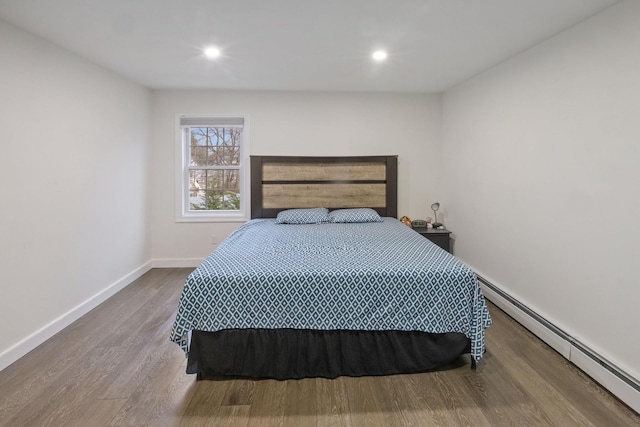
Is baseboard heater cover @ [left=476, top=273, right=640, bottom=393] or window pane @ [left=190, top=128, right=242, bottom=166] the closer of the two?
baseboard heater cover @ [left=476, top=273, right=640, bottom=393]

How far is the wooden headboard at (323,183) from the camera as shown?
4.14 m

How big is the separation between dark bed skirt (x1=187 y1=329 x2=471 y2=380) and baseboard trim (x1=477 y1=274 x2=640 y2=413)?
78cm

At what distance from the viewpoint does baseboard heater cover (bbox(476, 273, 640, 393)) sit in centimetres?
181

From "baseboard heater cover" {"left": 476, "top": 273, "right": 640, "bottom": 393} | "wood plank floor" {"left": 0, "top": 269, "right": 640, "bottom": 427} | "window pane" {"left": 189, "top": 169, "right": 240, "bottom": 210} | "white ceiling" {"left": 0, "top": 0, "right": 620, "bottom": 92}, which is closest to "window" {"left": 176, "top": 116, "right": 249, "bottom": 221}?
"window pane" {"left": 189, "top": 169, "right": 240, "bottom": 210}

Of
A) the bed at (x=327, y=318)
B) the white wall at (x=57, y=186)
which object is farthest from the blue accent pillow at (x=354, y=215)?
the white wall at (x=57, y=186)

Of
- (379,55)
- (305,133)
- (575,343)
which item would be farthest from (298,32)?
(575,343)

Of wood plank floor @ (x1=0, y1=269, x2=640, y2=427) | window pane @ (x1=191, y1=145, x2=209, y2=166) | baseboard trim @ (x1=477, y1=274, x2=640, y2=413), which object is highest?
window pane @ (x1=191, y1=145, x2=209, y2=166)

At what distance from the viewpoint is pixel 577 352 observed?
2150 mm

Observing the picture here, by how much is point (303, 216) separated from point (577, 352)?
266 cm

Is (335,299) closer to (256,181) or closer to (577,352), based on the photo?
(577,352)

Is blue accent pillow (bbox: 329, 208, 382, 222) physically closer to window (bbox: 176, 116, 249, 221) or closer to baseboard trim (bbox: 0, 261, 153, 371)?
window (bbox: 176, 116, 249, 221)

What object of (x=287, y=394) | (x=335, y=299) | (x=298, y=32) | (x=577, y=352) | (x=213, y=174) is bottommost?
(x=287, y=394)

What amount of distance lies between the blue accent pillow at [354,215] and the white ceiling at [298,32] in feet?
4.92

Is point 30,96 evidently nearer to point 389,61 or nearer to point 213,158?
point 213,158
